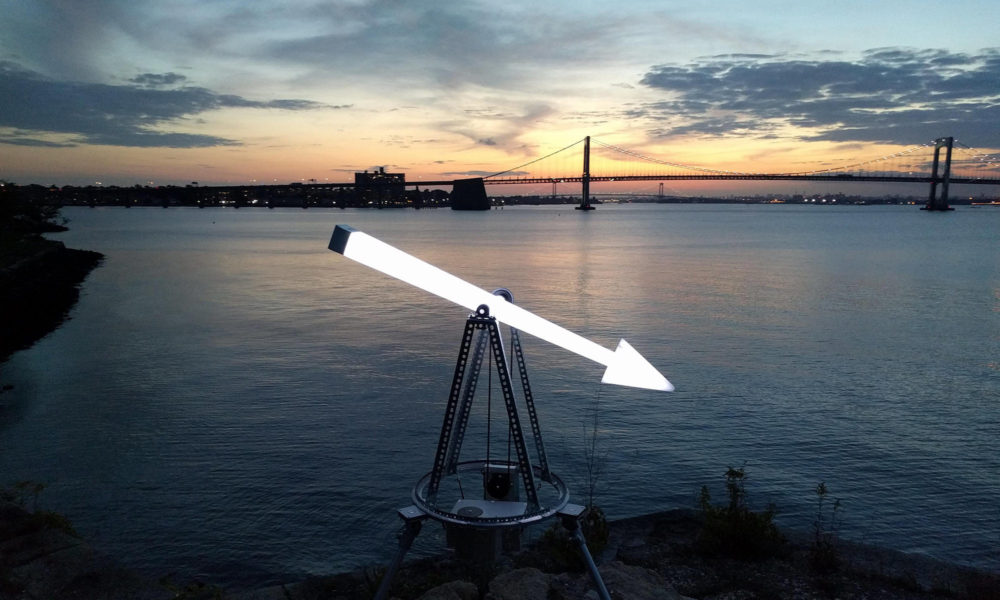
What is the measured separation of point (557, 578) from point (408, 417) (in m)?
7.84

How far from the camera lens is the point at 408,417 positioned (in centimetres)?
1380

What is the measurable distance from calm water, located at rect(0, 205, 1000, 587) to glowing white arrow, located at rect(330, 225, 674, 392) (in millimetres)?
5220

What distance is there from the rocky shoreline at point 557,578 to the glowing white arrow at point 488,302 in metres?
2.76

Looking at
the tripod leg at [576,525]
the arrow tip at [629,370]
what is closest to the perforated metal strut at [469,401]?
the tripod leg at [576,525]

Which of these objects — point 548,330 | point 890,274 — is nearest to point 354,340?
point 548,330

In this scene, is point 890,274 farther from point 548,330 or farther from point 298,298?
point 548,330

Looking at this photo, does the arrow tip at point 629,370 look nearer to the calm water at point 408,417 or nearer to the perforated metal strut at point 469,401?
the perforated metal strut at point 469,401

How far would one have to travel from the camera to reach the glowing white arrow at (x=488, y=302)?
3355 millimetres

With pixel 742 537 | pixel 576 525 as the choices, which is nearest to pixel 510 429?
pixel 576 525

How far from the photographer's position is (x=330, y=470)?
1096 centimetres

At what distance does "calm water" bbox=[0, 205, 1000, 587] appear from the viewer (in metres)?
9.23

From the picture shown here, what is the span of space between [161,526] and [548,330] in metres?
7.66

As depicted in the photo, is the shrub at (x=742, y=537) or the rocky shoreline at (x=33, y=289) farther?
the rocky shoreline at (x=33, y=289)

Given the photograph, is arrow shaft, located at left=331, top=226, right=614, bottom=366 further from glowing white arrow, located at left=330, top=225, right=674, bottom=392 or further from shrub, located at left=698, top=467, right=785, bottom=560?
shrub, located at left=698, top=467, right=785, bottom=560
